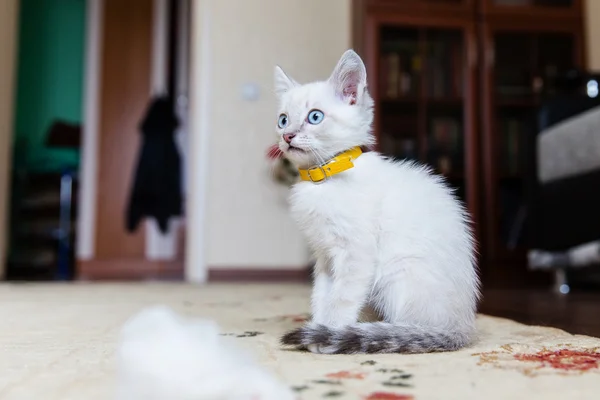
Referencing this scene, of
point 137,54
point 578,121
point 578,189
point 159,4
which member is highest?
point 159,4

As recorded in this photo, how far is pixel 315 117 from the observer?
1.17 meters

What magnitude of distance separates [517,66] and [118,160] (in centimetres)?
338

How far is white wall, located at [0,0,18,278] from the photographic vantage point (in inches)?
155

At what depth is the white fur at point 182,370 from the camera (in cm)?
62

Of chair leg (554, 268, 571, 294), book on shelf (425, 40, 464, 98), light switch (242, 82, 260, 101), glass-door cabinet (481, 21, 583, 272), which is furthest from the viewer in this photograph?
light switch (242, 82, 260, 101)

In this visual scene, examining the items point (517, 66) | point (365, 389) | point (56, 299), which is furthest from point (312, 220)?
point (517, 66)

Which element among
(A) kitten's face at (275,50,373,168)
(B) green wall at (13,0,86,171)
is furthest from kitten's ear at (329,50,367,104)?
(B) green wall at (13,0,86,171)

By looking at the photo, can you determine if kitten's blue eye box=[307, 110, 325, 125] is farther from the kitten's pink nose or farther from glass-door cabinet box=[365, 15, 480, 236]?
glass-door cabinet box=[365, 15, 480, 236]

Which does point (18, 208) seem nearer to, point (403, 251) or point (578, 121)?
point (578, 121)

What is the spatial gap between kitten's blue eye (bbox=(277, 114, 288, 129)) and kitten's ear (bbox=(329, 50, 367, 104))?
0.40ft

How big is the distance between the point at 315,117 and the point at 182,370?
0.66 m

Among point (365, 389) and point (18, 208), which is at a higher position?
point (18, 208)

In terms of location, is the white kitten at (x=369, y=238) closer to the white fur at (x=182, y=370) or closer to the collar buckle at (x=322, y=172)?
the collar buckle at (x=322, y=172)

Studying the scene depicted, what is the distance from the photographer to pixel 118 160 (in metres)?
5.08
